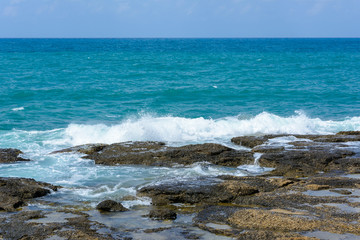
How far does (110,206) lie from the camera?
28.2 ft

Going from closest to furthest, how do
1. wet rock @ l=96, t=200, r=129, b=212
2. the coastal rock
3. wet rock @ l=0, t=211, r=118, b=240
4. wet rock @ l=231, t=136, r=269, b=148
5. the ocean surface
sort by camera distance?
wet rock @ l=0, t=211, r=118, b=240, wet rock @ l=96, t=200, r=129, b=212, the ocean surface, the coastal rock, wet rock @ l=231, t=136, r=269, b=148

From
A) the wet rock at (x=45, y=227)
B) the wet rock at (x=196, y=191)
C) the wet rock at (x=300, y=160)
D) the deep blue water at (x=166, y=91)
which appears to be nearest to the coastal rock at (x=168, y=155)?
the wet rock at (x=300, y=160)

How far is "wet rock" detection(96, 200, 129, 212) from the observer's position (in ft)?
28.1

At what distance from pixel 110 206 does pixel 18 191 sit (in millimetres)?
2109

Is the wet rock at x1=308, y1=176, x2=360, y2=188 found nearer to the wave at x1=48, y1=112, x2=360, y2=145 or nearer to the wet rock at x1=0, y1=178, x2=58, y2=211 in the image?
the wet rock at x1=0, y1=178, x2=58, y2=211

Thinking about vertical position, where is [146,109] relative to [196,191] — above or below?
below

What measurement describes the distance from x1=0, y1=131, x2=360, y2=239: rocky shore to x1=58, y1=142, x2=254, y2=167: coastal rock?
1.1 inches

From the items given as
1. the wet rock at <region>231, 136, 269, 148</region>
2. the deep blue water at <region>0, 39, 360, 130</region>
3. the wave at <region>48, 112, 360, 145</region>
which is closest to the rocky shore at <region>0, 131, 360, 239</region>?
the wet rock at <region>231, 136, 269, 148</region>

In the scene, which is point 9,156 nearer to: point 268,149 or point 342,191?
point 268,149

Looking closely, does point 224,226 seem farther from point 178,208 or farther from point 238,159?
point 238,159

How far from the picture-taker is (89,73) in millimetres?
36531

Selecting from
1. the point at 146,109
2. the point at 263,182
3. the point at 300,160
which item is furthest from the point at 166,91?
the point at 263,182

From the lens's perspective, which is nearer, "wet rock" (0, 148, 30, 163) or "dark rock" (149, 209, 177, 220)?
"dark rock" (149, 209, 177, 220)

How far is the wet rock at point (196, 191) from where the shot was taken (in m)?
9.10
